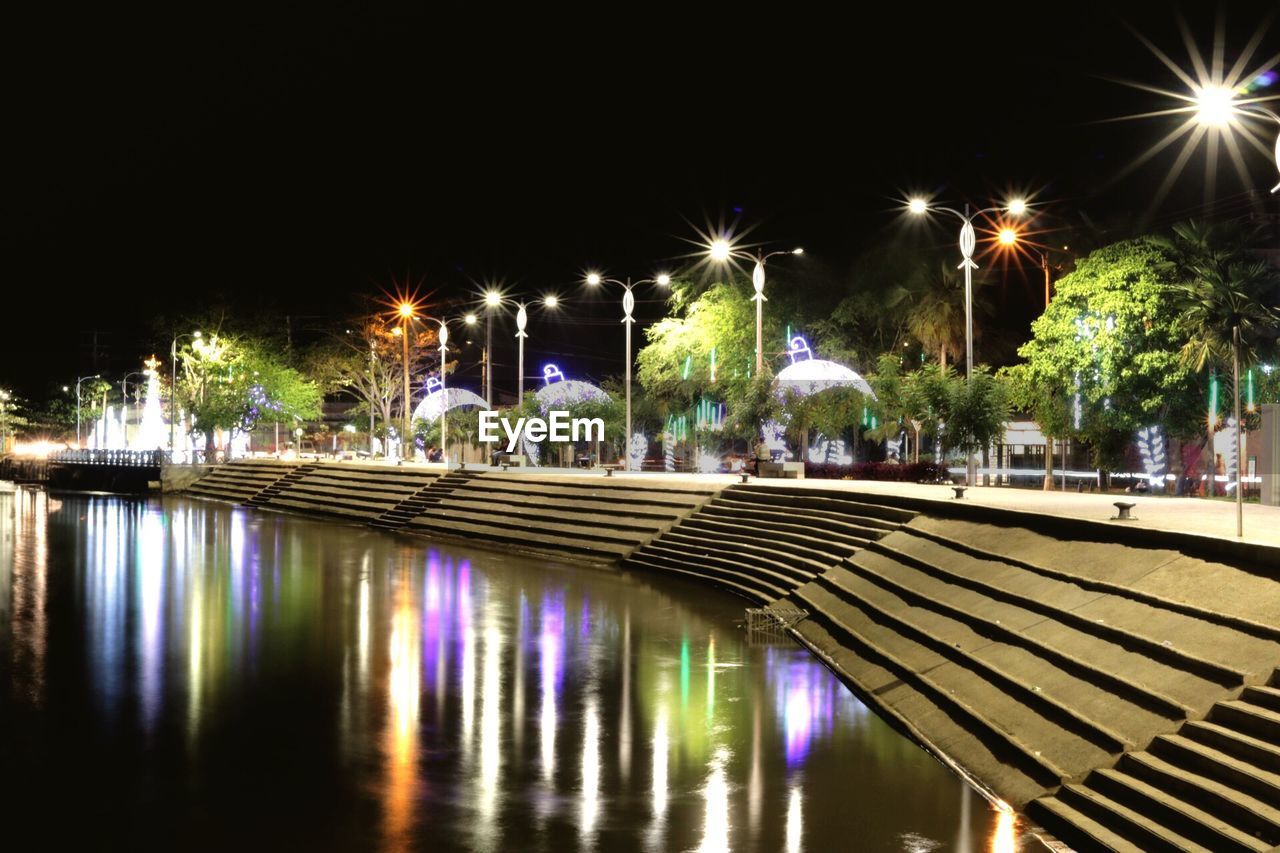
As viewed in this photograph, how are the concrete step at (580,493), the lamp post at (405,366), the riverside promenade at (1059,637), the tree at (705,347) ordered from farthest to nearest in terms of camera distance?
the lamp post at (405,366), the tree at (705,347), the concrete step at (580,493), the riverside promenade at (1059,637)

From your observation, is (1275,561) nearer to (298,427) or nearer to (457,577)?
(457,577)

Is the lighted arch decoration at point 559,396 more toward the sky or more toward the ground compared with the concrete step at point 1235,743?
more toward the sky

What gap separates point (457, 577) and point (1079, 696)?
18210 mm

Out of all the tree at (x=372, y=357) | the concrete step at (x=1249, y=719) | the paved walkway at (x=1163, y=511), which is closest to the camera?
the concrete step at (x=1249, y=719)

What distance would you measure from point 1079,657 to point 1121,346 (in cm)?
2641

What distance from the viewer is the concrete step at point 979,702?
10.8 metres

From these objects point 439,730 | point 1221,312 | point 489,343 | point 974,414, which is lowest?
point 439,730

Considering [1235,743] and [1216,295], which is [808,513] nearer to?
[1216,295]

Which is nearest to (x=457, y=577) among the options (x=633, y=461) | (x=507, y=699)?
(x=507, y=699)

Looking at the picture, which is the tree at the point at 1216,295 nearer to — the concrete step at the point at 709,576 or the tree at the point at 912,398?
the tree at the point at 912,398

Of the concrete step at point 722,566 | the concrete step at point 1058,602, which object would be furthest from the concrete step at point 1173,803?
the concrete step at point 722,566

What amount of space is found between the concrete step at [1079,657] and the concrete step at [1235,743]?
31cm
